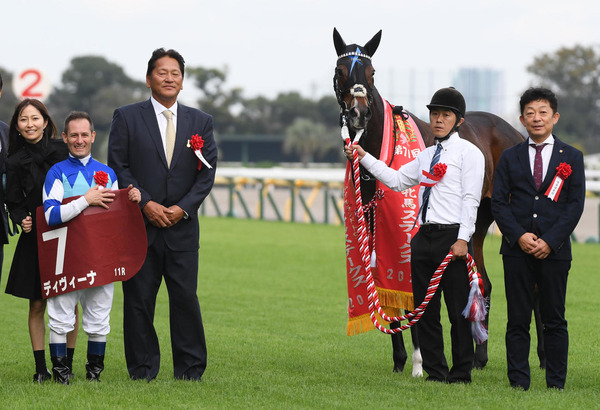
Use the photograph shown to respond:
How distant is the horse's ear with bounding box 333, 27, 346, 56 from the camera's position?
5957 millimetres

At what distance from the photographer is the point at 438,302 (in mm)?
5559

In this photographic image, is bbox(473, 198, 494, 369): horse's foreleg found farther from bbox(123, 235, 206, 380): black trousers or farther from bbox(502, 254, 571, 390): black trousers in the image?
bbox(123, 235, 206, 380): black trousers

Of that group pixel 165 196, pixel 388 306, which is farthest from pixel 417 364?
pixel 165 196

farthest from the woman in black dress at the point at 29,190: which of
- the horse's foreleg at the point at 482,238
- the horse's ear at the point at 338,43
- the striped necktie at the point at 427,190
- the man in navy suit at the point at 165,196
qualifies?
the horse's foreleg at the point at 482,238

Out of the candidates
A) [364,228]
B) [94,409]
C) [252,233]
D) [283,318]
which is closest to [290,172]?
[252,233]

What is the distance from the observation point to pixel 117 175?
543 cm

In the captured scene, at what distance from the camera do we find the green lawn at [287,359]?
4.81 metres

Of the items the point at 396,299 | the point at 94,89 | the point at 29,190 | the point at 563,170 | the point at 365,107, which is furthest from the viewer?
the point at 94,89

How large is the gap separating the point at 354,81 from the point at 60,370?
8.23 feet

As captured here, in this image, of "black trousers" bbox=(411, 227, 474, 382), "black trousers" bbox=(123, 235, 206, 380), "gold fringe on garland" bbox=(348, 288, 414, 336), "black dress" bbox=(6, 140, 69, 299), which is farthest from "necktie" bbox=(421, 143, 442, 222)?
"black dress" bbox=(6, 140, 69, 299)

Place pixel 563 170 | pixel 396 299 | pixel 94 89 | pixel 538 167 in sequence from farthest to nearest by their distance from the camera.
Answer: pixel 94 89 → pixel 396 299 → pixel 538 167 → pixel 563 170

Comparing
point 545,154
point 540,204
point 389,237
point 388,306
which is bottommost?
point 388,306

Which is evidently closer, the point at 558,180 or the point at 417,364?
the point at 558,180

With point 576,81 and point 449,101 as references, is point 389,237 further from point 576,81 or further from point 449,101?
point 576,81
